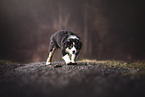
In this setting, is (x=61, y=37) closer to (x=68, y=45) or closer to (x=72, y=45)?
(x=68, y=45)

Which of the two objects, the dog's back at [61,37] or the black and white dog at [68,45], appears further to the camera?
the dog's back at [61,37]

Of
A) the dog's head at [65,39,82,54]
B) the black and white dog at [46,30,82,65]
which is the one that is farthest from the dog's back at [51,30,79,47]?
the dog's head at [65,39,82,54]

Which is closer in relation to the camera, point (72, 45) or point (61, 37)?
point (72, 45)

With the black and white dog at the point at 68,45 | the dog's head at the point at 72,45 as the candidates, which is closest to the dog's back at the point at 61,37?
the black and white dog at the point at 68,45

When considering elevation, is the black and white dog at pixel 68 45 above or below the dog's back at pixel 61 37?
below

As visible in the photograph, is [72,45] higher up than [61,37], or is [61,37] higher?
[61,37]

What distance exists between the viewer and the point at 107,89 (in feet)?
8.20

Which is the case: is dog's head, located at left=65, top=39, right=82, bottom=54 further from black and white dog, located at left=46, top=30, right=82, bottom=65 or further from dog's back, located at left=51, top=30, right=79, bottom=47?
dog's back, located at left=51, top=30, right=79, bottom=47

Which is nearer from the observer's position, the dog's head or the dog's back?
the dog's head

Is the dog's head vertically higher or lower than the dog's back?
lower

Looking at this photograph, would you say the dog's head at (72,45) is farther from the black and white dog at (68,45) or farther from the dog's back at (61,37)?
the dog's back at (61,37)

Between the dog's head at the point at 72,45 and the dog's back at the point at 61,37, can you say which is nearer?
the dog's head at the point at 72,45

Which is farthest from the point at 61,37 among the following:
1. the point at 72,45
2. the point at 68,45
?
the point at 72,45

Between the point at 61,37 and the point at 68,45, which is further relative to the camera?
the point at 61,37
